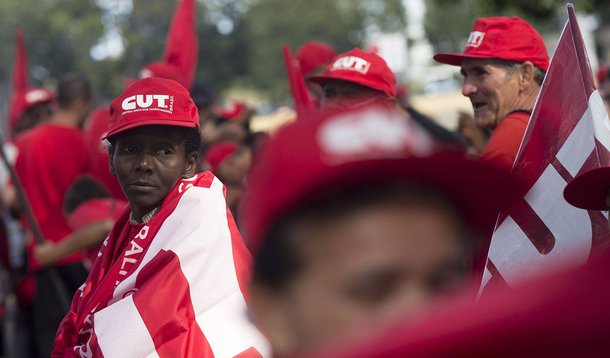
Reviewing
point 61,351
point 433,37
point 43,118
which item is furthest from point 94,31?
point 61,351

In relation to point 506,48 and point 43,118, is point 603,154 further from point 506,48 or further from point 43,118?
point 43,118

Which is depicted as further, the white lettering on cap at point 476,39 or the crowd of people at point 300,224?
the white lettering on cap at point 476,39

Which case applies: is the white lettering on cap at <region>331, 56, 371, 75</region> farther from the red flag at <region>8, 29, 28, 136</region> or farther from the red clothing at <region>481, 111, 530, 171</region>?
the red flag at <region>8, 29, 28, 136</region>

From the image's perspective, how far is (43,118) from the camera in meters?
8.61

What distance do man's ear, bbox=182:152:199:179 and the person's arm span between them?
2426 millimetres

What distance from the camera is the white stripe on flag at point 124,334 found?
324cm

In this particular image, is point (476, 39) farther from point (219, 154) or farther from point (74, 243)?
point (219, 154)

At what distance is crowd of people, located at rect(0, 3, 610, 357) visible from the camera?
1.19m

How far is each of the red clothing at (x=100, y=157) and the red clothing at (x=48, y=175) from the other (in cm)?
14

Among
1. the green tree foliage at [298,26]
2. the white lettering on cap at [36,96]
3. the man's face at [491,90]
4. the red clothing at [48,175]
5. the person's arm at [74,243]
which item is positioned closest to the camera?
the man's face at [491,90]

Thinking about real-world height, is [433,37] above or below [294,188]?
below

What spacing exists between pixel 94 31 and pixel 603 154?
7999 centimetres

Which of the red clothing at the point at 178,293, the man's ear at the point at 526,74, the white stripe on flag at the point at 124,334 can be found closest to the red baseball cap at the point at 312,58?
the man's ear at the point at 526,74

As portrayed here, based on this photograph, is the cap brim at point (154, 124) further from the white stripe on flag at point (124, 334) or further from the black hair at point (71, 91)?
the black hair at point (71, 91)
